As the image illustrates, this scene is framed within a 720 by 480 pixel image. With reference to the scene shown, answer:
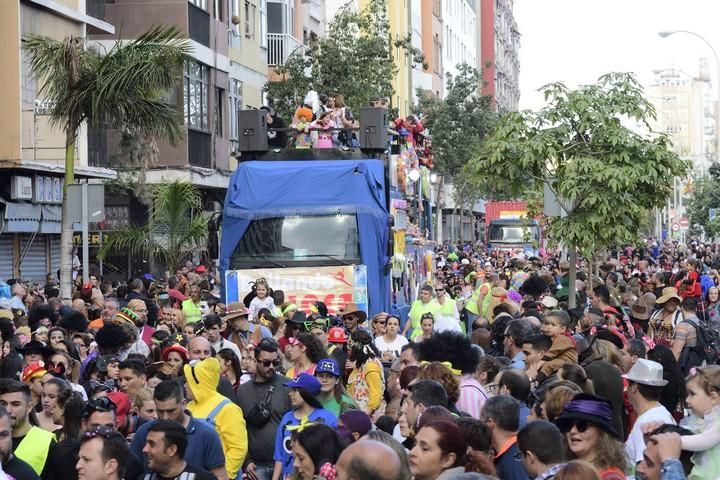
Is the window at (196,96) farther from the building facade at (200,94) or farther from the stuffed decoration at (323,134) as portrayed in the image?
the stuffed decoration at (323,134)

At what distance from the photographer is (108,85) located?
66.5ft

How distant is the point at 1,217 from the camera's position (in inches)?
1040

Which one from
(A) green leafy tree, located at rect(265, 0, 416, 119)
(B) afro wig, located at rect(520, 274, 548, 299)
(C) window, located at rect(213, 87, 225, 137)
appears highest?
(A) green leafy tree, located at rect(265, 0, 416, 119)

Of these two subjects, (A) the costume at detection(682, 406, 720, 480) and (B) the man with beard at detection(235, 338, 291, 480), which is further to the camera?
(B) the man with beard at detection(235, 338, 291, 480)

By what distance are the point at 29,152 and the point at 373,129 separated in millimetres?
8487

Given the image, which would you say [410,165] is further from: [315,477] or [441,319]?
[315,477]

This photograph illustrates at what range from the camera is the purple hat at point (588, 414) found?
7.31 metres

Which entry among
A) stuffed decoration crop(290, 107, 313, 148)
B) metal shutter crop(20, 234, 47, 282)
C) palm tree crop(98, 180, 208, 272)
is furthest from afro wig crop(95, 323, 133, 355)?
metal shutter crop(20, 234, 47, 282)

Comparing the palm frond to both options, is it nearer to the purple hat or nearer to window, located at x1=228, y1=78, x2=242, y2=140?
window, located at x1=228, y1=78, x2=242, y2=140

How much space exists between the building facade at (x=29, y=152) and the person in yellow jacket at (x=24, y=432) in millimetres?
17050

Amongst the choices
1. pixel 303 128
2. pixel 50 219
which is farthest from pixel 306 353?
pixel 50 219

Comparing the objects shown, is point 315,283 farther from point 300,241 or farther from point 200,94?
point 200,94

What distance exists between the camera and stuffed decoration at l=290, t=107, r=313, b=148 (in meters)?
22.1

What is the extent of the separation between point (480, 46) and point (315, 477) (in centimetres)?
9093
